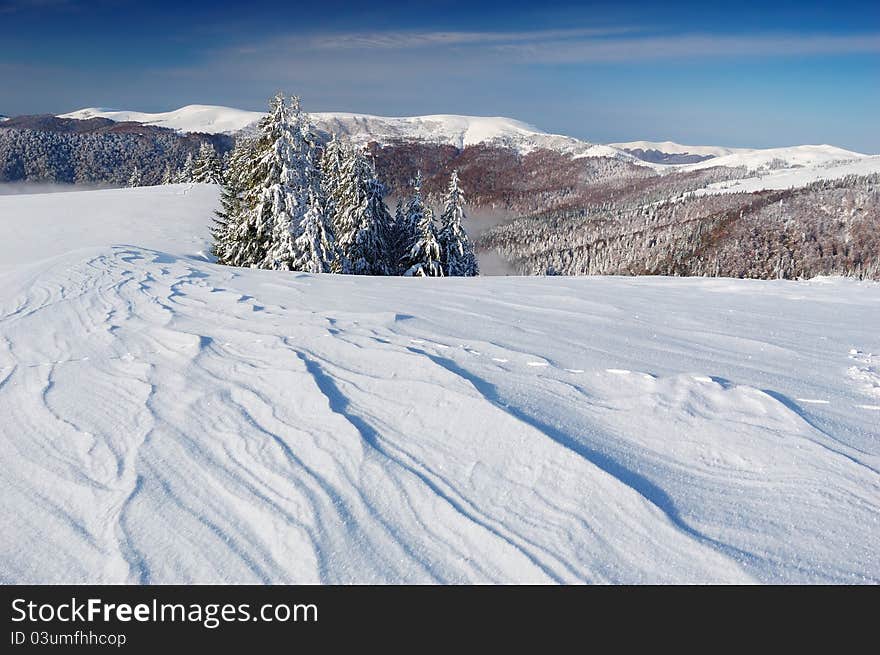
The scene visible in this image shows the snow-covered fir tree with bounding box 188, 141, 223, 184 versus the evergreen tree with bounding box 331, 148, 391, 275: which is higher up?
the snow-covered fir tree with bounding box 188, 141, 223, 184

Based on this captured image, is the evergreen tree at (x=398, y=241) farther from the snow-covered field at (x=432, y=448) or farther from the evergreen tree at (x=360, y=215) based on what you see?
the snow-covered field at (x=432, y=448)

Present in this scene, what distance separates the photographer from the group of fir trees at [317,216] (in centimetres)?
2061

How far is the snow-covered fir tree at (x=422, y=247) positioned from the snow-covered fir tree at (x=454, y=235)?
101 cm

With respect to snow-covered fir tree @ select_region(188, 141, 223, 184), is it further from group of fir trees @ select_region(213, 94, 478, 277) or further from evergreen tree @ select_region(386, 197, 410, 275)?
evergreen tree @ select_region(386, 197, 410, 275)

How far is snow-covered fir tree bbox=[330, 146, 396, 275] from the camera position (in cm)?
2573

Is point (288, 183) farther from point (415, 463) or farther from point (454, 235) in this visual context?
point (415, 463)

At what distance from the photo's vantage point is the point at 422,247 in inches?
1077

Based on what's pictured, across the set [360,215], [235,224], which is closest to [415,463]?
[235,224]

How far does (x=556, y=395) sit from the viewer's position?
10.6ft

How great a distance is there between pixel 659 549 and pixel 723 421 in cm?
129

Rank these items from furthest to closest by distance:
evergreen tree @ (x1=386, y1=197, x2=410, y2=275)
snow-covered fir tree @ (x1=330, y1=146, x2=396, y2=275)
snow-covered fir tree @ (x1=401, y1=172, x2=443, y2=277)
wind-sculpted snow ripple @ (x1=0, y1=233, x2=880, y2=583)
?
evergreen tree @ (x1=386, y1=197, x2=410, y2=275)
snow-covered fir tree @ (x1=401, y1=172, x2=443, y2=277)
snow-covered fir tree @ (x1=330, y1=146, x2=396, y2=275)
wind-sculpted snow ripple @ (x1=0, y1=233, x2=880, y2=583)

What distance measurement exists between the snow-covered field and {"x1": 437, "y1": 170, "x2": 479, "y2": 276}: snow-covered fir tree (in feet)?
75.9

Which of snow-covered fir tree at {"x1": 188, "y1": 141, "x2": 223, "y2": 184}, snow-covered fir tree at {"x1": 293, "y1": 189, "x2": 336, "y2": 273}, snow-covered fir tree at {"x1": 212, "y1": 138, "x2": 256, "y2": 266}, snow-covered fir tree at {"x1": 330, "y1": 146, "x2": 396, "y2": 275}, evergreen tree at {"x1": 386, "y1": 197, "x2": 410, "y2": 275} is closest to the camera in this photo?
snow-covered fir tree at {"x1": 293, "y1": 189, "x2": 336, "y2": 273}

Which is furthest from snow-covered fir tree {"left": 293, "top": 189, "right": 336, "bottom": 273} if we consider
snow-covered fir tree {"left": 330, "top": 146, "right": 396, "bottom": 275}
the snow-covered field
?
the snow-covered field
